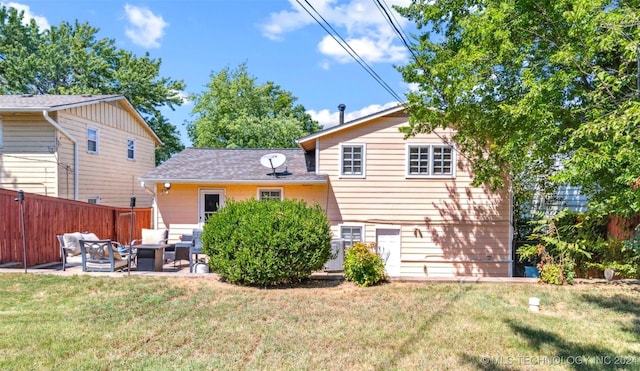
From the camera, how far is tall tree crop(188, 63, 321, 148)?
77.3 ft

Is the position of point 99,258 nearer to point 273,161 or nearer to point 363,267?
point 273,161

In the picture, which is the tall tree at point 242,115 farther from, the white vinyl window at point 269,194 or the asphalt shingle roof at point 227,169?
the white vinyl window at point 269,194

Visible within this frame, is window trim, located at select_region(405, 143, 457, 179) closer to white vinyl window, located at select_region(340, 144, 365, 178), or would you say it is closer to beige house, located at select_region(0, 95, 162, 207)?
white vinyl window, located at select_region(340, 144, 365, 178)

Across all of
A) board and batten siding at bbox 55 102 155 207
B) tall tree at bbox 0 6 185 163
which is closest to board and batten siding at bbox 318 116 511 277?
board and batten siding at bbox 55 102 155 207

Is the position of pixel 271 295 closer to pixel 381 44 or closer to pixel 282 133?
pixel 381 44

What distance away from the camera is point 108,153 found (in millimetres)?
14312

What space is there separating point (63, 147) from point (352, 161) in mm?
9241

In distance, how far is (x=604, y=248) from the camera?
A: 7.89 m

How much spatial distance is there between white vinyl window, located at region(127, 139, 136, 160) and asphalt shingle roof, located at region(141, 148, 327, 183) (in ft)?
13.6

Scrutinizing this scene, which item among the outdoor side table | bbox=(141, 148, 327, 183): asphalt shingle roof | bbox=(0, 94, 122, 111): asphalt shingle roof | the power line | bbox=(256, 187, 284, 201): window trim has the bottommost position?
the outdoor side table

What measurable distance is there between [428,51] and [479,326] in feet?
20.8

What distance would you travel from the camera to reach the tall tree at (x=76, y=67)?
21953 mm

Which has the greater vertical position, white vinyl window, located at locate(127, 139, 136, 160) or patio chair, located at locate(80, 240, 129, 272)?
white vinyl window, located at locate(127, 139, 136, 160)

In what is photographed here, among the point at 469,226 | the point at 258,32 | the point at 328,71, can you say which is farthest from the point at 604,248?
the point at 328,71
